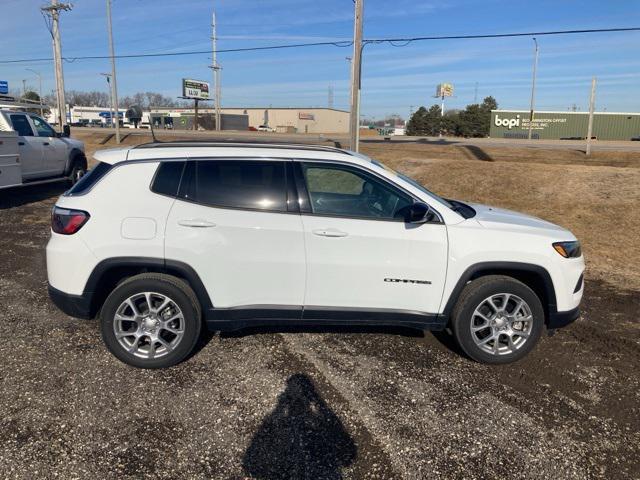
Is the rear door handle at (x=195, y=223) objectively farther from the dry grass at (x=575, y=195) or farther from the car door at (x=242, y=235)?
the dry grass at (x=575, y=195)

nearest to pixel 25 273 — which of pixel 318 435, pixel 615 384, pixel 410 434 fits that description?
pixel 318 435

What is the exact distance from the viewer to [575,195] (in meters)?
11.4

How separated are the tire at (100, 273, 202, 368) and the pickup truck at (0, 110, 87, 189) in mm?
8180

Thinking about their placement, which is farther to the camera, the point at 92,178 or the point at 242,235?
the point at 92,178

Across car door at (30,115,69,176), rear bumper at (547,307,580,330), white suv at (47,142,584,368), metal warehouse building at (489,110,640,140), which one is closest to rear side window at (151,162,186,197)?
white suv at (47,142,584,368)

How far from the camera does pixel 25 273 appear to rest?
653 centimetres

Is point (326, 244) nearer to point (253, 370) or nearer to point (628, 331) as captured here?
point (253, 370)

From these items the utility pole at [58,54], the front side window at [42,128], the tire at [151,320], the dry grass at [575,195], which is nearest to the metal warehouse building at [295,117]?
the utility pole at [58,54]

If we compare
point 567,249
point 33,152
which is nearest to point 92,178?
point 567,249

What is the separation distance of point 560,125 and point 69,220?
255 ft

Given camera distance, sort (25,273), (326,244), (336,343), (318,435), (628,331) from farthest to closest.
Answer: (25,273) → (628,331) → (336,343) → (326,244) → (318,435)

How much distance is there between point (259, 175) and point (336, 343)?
1.65m

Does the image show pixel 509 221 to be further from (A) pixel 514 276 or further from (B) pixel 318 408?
(B) pixel 318 408

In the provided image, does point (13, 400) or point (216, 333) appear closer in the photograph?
point (13, 400)
